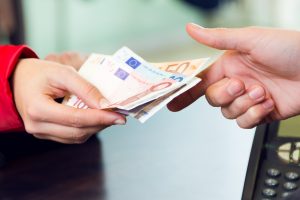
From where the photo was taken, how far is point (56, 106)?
2.72 ft

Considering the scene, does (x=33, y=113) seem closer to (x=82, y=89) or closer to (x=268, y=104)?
(x=82, y=89)

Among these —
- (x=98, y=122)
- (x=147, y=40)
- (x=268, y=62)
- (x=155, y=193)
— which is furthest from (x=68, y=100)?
Result: (x=147, y=40)

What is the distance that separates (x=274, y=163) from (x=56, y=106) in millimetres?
321

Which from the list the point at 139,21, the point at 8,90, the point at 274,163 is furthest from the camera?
the point at 139,21

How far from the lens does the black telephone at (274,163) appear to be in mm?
740

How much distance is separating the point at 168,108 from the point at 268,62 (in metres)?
0.20

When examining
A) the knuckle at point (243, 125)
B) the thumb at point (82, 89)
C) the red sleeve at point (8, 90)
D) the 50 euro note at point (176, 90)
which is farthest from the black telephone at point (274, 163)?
the red sleeve at point (8, 90)

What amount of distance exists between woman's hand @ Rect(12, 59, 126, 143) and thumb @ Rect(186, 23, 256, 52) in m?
0.19

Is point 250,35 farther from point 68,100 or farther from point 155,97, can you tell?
point 68,100

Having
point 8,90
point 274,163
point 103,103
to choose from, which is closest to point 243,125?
point 274,163

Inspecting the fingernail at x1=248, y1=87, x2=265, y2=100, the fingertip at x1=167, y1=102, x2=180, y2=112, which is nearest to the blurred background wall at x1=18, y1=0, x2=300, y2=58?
the fingertip at x1=167, y1=102, x2=180, y2=112

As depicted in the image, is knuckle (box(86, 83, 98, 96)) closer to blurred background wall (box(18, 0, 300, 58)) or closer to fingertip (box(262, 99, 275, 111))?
fingertip (box(262, 99, 275, 111))

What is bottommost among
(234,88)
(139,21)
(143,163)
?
(139,21)

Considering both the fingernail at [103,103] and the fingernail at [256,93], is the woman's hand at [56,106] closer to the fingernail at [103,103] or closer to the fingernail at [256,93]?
the fingernail at [103,103]
